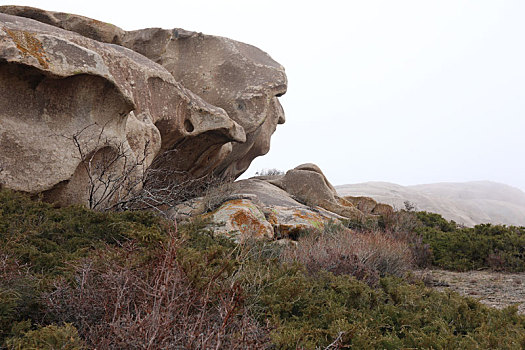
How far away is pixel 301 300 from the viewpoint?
3.94m

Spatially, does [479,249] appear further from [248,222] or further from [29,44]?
[29,44]

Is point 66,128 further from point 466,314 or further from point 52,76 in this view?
point 466,314

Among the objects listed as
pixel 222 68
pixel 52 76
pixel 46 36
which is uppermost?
pixel 222 68

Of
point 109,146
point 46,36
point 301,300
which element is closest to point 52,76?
point 46,36

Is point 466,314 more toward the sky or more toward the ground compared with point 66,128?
more toward the ground

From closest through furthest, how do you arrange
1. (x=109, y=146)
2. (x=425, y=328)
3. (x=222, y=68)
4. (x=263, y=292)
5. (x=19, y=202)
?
(x=425, y=328), (x=263, y=292), (x=19, y=202), (x=109, y=146), (x=222, y=68)

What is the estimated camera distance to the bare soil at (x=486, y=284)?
561cm

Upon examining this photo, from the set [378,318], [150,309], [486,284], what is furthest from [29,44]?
[486,284]

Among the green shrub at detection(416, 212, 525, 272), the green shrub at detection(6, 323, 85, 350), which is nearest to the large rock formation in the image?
the green shrub at detection(6, 323, 85, 350)

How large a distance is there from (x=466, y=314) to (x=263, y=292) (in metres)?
2.00

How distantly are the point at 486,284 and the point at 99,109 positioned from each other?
7.30 metres

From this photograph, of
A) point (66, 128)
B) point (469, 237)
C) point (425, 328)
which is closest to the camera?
point (425, 328)

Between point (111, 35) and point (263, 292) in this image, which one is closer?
point (263, 292)

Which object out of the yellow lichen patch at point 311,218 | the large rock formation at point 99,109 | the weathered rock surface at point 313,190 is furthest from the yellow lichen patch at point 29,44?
the weathered rock surface at point 313,190
